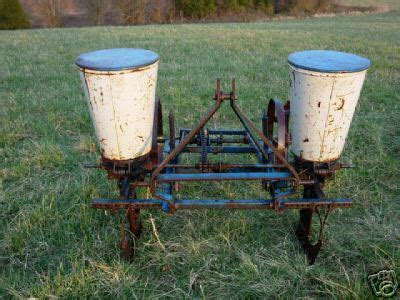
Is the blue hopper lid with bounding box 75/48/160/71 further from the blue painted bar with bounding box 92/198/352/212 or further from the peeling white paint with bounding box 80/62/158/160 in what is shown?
the blue painted bar with bounding box 92/198/352/212

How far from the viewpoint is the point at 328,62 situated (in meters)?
2.55

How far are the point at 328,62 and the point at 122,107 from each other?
4.55 feet

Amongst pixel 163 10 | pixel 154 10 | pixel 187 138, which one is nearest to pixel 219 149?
pixel 187 138

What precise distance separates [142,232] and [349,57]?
209 centimetres

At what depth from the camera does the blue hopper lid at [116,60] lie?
92.7 inches

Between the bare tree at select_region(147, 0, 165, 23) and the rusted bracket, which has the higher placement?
the rusted bracket

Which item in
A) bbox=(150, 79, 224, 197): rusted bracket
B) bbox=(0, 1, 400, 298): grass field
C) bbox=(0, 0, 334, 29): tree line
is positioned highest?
bbox=(150, 79, 224, 197): rusted bracket

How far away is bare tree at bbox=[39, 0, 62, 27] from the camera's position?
3234 cm

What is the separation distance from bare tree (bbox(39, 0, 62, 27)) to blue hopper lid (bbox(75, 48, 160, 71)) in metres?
33.2

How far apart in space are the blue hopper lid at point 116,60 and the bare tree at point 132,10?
107ft

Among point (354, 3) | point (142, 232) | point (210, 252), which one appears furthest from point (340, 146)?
point (354, 3)

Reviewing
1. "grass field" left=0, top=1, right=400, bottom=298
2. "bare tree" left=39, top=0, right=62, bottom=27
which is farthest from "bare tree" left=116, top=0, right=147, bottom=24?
"grass field" left=0, top=1, right=400, bottom=298

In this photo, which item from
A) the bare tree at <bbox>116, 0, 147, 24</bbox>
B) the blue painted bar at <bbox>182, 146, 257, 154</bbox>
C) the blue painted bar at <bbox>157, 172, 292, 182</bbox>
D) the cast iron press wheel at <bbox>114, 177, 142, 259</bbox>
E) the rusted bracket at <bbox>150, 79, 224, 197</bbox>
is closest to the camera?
the rusted bracket at <bbox>150, 79, 224, 197</bbox>

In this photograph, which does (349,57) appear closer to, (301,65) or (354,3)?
(301,65)
